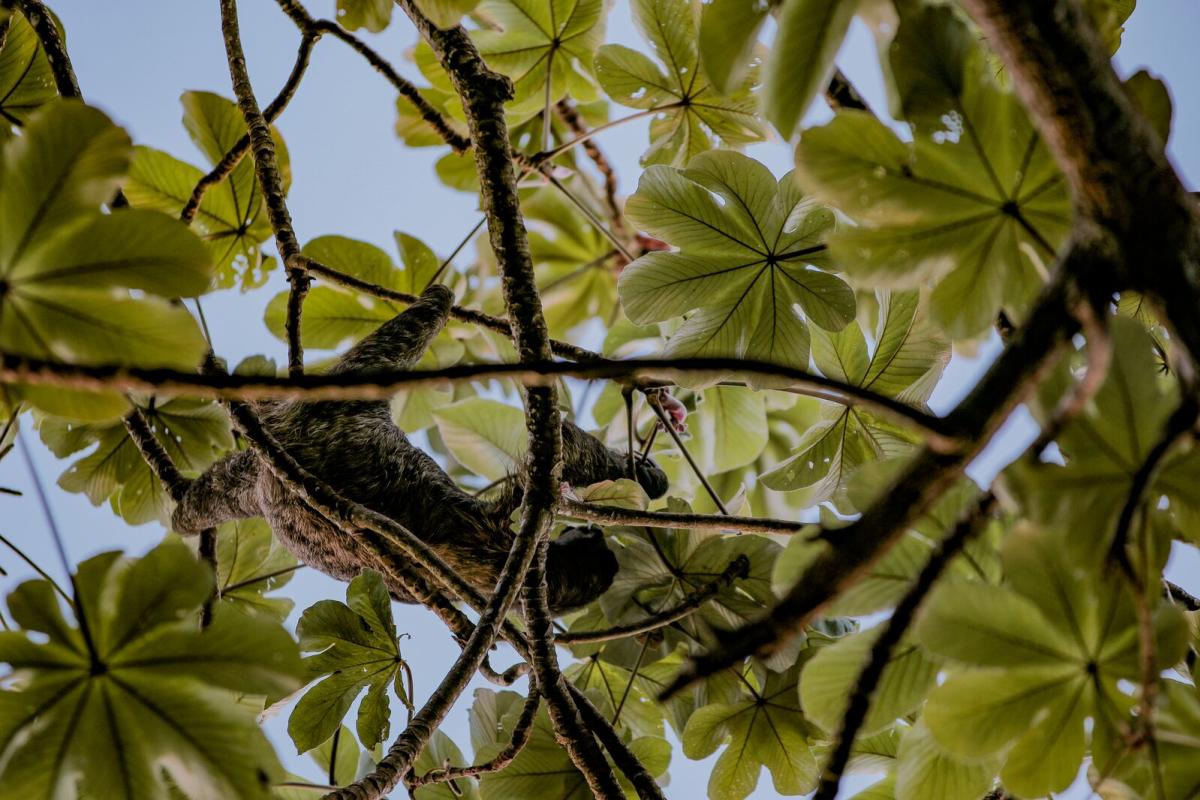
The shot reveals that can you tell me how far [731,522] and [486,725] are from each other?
857 mm

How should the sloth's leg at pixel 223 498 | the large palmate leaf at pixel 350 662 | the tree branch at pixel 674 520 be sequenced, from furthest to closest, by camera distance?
the sloth's leg at pixel 223 498 < the large palmate leaf at pixel 350 662 < the tree branch at pixel 674 520

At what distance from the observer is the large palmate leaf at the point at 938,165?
831 mm

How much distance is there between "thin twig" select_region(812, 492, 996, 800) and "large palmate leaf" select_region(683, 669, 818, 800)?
3.52ft

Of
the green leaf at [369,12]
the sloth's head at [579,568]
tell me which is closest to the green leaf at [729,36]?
the green leaf at [369,12]

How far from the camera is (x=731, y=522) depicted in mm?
1414

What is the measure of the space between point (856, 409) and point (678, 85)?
0.99m

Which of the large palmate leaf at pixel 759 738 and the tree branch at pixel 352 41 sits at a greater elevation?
the tree branch at pixel 352 41

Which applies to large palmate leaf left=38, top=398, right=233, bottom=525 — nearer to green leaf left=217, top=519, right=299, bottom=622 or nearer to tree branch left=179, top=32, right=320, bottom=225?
green leaf left=217, top=519, right=299, bottom=622

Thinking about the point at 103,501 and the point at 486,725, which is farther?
the point at 103,501

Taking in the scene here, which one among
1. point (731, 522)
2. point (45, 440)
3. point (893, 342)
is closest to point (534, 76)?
point (893, 342)

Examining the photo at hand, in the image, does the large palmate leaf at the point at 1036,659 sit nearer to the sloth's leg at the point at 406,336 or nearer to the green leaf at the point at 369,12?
the green leaf at the point at 369,12

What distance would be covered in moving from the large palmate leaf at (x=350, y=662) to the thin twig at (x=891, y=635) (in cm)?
110

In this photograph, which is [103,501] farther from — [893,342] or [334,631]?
Result: [893,342]

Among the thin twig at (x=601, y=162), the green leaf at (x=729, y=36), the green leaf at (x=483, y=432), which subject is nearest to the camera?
the green leaf at (x=729, y=36)
